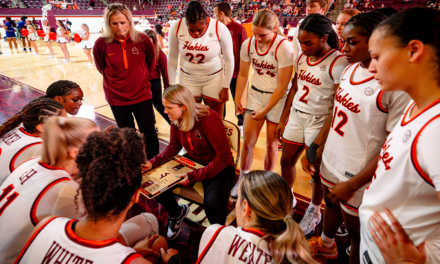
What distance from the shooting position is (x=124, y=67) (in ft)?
8.05

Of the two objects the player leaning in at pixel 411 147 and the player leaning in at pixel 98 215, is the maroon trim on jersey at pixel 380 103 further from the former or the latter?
the player leaning in at pixel 98 215

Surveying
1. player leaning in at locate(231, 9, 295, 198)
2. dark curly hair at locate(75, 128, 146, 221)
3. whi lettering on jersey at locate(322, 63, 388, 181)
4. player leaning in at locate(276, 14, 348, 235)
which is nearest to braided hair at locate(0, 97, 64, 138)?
dark curly hair at locate(75, 128, 146, 221)

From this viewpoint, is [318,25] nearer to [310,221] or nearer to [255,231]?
[255,231]

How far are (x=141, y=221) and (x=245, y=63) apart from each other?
1.68m

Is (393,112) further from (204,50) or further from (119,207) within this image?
(204,50)

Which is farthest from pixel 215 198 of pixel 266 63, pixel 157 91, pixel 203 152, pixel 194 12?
pixel 157 91

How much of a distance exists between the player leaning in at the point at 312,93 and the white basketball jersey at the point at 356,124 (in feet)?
0.76

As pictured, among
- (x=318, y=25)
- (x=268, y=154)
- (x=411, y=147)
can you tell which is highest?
(x=318, y=25)

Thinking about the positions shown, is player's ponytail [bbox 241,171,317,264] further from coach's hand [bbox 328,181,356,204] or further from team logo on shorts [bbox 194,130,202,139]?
team logo on shorts [bbox 194,130,202,139]

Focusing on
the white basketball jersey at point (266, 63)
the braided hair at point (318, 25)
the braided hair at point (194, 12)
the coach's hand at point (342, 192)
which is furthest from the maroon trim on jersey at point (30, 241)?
the braided hair at point (194, 12)

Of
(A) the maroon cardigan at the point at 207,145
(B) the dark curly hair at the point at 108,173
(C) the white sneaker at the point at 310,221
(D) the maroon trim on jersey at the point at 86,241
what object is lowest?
(C) the white sneaker at the point at 310,221

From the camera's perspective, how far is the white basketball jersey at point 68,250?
0.87m

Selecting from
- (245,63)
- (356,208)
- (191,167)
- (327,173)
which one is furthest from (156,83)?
(356,208)

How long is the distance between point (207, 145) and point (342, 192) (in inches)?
40.5
